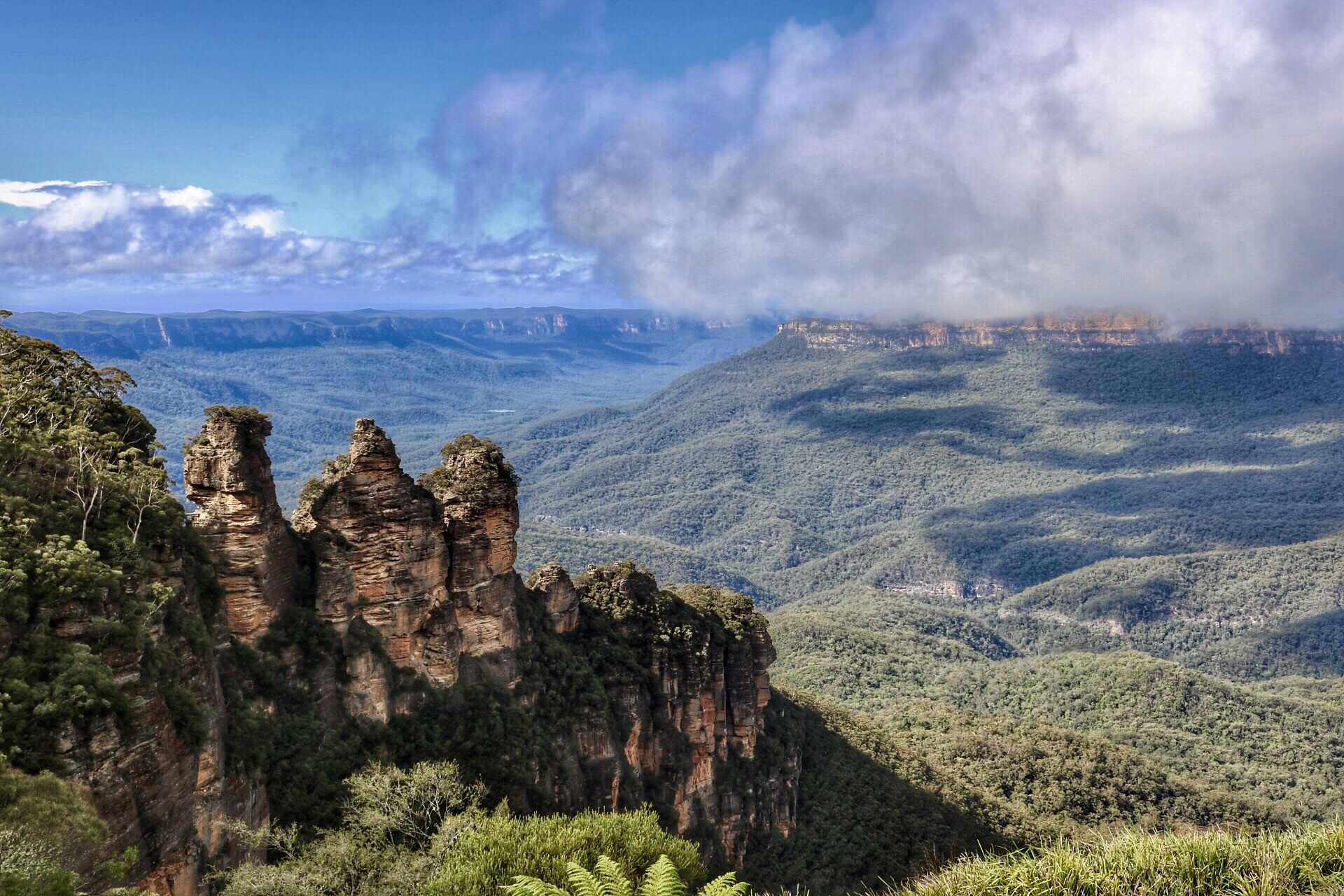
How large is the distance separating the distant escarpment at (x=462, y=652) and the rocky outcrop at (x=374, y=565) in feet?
0.24

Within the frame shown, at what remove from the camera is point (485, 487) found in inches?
1570

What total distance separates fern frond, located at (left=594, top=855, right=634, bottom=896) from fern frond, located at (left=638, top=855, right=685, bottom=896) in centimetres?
40

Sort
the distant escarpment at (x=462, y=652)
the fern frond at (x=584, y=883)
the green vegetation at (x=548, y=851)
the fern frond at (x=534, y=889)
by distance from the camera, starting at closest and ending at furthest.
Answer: the fern frond at (x=534, y=889) < the fern frond at (x=584, y=883) < the green vegetation at (x=548, y=851) < the distant escarpment at (x=462, y=652)

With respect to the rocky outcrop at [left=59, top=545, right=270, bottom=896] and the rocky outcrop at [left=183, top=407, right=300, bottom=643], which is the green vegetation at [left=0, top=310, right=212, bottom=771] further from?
the rocky outcrop at [left=183, top=407, right=300, bottom=643]

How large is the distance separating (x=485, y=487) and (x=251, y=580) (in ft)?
40.2

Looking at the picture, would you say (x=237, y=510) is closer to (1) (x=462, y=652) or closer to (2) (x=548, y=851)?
(1) (x=462, y=652)

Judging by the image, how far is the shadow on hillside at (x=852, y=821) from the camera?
5316 centimetres

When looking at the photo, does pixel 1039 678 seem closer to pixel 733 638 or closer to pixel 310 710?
pixel 733 638

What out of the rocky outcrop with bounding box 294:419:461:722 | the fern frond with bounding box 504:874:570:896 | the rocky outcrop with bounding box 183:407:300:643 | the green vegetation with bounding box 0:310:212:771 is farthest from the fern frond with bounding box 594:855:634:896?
the rocky outcrop with bounding box 294:419:461:722

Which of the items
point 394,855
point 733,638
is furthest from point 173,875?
point 733,638

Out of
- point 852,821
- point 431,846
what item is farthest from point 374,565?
point 852,821

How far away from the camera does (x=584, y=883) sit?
18438mm

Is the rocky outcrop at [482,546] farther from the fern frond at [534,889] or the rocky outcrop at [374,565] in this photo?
the fern frond at [534,889]

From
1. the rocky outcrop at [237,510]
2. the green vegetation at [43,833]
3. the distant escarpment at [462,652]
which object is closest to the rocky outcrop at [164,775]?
the green vegetation at [43,833]
